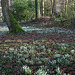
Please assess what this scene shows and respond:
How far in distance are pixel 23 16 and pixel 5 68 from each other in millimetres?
26909

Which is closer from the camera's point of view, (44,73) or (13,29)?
(44,73)

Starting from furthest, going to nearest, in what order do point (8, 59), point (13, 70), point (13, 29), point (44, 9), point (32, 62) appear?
point (44, 9) → point (13, 29) → point (8, 59) → point (32, 62) → point (13, 70)

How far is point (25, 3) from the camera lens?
3100 cm

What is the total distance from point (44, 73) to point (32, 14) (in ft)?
93.4

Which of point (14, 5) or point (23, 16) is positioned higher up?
point (14, 5)

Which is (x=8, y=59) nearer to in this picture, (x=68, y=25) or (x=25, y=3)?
(x=68, y=25)

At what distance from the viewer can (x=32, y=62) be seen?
443 centimetres

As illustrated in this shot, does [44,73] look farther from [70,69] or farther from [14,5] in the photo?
[14,5]

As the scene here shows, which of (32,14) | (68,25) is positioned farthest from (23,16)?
(68,25)

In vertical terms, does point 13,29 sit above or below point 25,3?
below

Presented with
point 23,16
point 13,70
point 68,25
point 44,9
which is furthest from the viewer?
point 44,9

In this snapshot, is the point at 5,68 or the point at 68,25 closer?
the point at 5,68

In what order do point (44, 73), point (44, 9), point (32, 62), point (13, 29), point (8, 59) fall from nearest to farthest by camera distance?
point (44, 73)
point (32, 62)
point (8, 59)
point (13, 29)
point (44, 9)

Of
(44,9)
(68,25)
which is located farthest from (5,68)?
(44,9)
